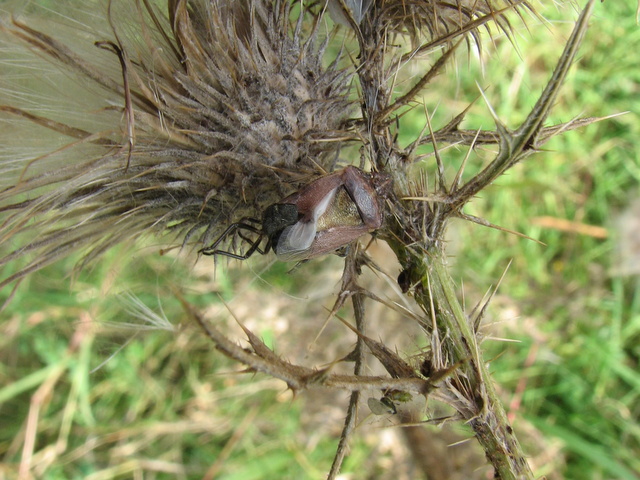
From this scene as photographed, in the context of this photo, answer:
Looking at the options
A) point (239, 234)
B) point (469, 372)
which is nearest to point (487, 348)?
point (469, 372)

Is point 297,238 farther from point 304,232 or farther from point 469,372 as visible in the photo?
point 469,372

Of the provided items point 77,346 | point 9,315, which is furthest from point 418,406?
point 9,315

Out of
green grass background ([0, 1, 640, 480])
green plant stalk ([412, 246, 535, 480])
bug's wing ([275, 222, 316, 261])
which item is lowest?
green grass background ([0, 1, 640, 480])

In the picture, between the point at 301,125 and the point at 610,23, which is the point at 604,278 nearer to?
the point at 610,23

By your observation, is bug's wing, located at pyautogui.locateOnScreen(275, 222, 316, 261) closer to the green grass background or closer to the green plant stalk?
the green plant stalk

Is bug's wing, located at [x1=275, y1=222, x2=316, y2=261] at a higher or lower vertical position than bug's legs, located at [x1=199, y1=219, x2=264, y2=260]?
higher

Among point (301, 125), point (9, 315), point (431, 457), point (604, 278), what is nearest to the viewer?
point (301, 125)

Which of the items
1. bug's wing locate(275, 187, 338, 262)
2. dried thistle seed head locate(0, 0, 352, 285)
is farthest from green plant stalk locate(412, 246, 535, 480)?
dried thistle seed head locate(0, 0, 352, 285)
